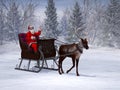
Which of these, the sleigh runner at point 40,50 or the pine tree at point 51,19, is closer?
the sleigh runner at point 40,50

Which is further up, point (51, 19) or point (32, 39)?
point (32, 39)

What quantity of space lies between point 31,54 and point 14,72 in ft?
3.23

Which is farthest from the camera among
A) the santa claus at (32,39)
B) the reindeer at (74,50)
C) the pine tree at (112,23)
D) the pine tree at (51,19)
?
the pine tree at (51,19)

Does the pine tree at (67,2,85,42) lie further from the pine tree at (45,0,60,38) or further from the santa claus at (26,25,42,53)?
the santa claus at (26,25,42,53)

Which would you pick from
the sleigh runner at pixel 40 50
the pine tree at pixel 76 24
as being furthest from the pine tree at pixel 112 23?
the sleigh runner at pixel 40 50

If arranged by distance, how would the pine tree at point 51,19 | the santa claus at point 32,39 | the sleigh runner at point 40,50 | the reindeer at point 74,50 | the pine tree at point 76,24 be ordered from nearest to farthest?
1. the reindeer at point 74,50
2. the santa claus at point 32,39
3. the sleigh runner at point 40,50
4. the pine tree at point 76,24
5. the pine tree at point 51,19

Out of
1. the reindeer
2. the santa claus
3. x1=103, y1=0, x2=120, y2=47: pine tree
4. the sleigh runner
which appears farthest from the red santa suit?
x1=103, y1=0, x2=120, y2=47: pine tree

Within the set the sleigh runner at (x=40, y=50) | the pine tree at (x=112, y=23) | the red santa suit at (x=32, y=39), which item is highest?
the red santa suit at (x=32, y=39)

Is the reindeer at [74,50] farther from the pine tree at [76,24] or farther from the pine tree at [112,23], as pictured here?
the pine tree at [112,23]

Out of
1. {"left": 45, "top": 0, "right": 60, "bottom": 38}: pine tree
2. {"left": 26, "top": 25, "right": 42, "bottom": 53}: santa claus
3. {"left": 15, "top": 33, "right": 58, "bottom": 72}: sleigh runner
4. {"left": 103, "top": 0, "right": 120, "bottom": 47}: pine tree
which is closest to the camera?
{"left": 26, "top": 25, "right": 42, "bottom": 53}: santa claus

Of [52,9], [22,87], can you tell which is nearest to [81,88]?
[22,87]

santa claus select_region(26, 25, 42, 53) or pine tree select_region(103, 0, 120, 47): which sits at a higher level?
santa claus select_region(26, 25, 42, 53)

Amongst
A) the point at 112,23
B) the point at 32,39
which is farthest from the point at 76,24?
the point at 32,39

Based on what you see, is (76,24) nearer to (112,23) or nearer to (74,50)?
(112,23)
